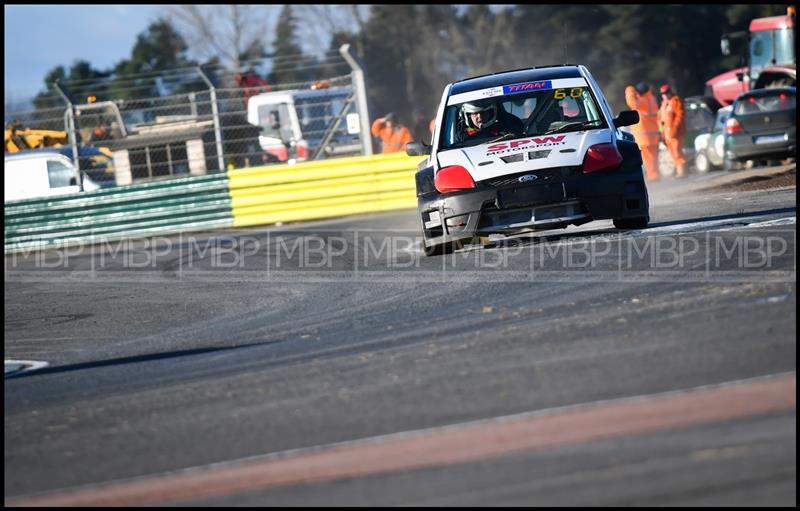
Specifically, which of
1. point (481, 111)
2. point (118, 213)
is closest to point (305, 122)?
point (118, 213)

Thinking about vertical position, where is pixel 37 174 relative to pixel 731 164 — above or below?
above

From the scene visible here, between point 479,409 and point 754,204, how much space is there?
8.42 meters

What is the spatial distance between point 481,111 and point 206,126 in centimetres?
1102

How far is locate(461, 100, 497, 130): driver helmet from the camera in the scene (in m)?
10.5

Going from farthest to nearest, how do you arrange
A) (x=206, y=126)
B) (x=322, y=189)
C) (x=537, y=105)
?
(x=206, y=126)
(x=322, y=189)
(x=537, y=105)

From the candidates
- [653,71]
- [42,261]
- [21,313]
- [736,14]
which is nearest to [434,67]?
[653,71]

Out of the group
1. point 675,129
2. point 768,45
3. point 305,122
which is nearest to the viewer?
point 675,129

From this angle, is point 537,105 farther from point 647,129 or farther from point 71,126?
point 71,126

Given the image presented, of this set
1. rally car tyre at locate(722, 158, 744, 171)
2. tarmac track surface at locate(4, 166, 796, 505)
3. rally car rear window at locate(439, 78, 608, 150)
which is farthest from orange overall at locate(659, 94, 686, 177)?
rally car rear window at locate(439, 78, 608, 150)

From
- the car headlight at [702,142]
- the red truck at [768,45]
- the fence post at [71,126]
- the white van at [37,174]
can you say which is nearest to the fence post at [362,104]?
the fence post at [71,126]

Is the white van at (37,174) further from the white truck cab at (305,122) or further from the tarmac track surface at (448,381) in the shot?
the tarmac track surface at (448,381)

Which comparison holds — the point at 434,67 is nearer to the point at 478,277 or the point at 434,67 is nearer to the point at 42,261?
the point at 42,261

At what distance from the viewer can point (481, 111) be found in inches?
417

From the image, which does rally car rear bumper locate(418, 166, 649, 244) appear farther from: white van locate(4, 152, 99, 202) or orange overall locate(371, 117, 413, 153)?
orange overall locate(371, 117, 413, 153)
